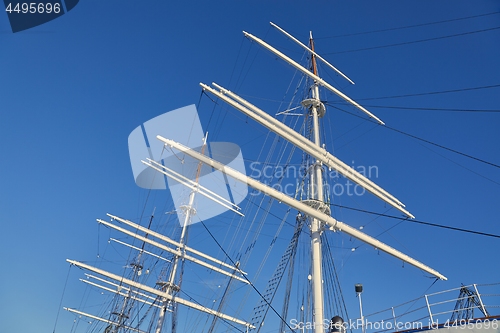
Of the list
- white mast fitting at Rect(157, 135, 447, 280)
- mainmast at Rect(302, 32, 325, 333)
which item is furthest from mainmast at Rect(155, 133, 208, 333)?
white mast fitting at Rect(157, 135, 447, 280)

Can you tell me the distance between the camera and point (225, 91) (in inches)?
626

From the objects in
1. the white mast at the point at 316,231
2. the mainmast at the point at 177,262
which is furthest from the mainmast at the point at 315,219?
the mainmast at the point at 177,262

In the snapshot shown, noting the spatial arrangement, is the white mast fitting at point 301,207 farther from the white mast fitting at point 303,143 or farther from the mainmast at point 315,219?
the white mast fitting at point 303,143

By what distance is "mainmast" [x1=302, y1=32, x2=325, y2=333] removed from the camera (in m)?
12.1

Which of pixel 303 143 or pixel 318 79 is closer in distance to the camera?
pixel 303 143

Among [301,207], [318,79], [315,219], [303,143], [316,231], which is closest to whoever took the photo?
[301,207]

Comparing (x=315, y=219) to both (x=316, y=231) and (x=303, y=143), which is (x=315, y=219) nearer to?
(x=316, y=231)

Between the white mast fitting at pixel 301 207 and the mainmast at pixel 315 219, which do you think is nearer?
the mainmast at pixel 315 219

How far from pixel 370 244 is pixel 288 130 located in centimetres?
603

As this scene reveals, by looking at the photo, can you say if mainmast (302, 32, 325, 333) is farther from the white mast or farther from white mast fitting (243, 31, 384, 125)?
white mast fitting (243, 31, 384, 125)

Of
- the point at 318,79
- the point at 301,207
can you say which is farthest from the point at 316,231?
the point at 318,79

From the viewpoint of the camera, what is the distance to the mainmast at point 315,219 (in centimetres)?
1209

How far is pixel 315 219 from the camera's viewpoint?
14680mm

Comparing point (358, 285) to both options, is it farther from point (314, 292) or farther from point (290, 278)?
point (290, 278)
